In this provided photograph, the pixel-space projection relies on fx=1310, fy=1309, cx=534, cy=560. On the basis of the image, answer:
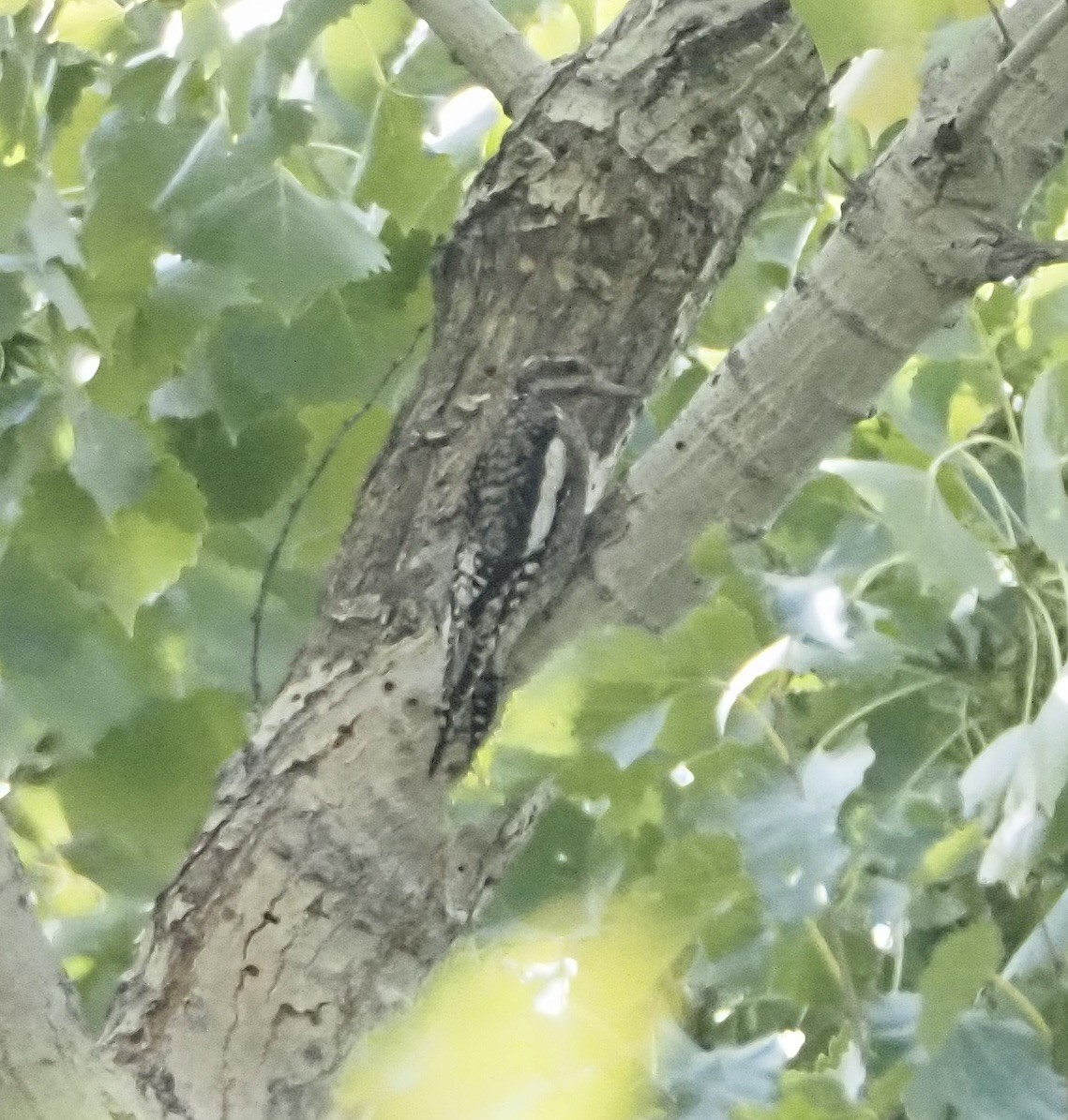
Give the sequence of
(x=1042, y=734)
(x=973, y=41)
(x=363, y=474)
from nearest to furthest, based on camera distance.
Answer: (x=1042, y=734), (x=973, y=41), (x=363, y=474)

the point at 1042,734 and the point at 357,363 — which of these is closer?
the point at 1042,734

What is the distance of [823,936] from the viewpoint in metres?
0.68

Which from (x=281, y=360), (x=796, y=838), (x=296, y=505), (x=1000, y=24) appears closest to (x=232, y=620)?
(x=296, y=505)

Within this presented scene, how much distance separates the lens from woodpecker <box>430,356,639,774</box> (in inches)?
33.0

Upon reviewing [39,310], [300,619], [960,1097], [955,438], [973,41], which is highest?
[39,310]

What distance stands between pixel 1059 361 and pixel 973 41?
0.62ft

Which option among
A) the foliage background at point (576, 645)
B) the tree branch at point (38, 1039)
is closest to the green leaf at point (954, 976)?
the foliage background at point (576, 645)

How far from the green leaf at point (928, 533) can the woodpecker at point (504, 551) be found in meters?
0.22

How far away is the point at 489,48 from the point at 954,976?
0.71 m

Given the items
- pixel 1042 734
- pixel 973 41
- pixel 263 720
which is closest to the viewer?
pixel 1042 734

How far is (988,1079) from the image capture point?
0.62 meters

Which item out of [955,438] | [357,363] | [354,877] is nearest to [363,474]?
[357,363]

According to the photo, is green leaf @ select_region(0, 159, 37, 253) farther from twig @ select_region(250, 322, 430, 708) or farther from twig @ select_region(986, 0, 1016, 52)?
twig @ select_region(986, 0, 1016, 52)

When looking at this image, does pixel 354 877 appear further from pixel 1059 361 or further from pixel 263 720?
pixel 1059 361
